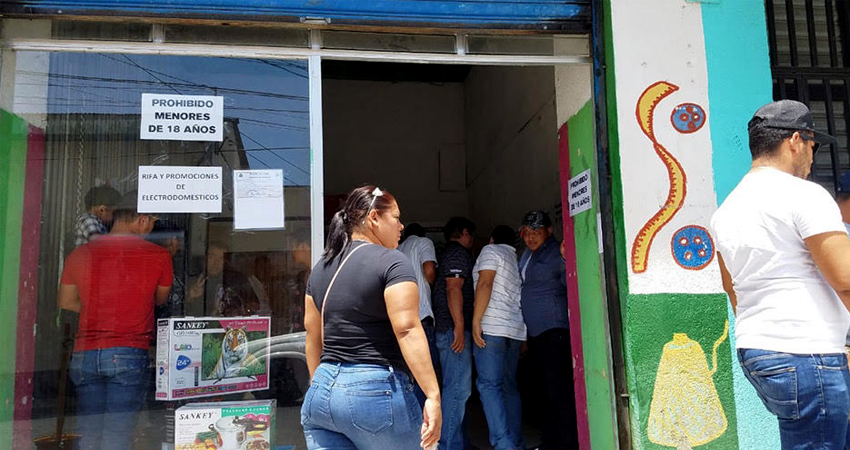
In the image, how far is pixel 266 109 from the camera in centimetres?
373

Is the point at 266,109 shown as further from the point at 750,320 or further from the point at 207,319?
the point at 750,320

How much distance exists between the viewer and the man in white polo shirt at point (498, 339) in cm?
483

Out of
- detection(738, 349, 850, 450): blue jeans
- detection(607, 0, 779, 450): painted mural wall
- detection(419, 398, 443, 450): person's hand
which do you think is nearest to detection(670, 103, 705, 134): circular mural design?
detection(607, 0, 779, 450): painted mural wall

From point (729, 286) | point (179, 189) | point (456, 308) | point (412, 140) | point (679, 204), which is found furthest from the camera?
point (412, 140)

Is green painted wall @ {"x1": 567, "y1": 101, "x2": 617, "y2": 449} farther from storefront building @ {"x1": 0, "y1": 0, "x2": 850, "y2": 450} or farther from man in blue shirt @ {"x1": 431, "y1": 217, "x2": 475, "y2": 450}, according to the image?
man in blue shirt @ {"x1": 431, "y1": 217, "x2": 475, "y2": 450}

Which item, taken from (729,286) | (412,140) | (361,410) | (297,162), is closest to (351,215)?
(361,410)

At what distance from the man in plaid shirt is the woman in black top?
63.2 inches

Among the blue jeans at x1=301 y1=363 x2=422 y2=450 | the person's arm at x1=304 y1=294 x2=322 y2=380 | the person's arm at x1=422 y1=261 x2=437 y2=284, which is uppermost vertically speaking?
the person's arm at x1=422 y1=261 x2=437 y2=284

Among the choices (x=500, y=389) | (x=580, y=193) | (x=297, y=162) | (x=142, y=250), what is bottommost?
(x=500, y=389)

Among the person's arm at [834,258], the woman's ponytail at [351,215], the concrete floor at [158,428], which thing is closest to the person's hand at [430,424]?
the woman's ponytail at [351,215]

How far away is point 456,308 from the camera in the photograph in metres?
5.00

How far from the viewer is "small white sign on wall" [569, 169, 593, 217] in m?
3.97

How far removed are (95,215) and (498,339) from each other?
2779 mm

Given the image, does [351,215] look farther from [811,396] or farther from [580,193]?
[580,193]
